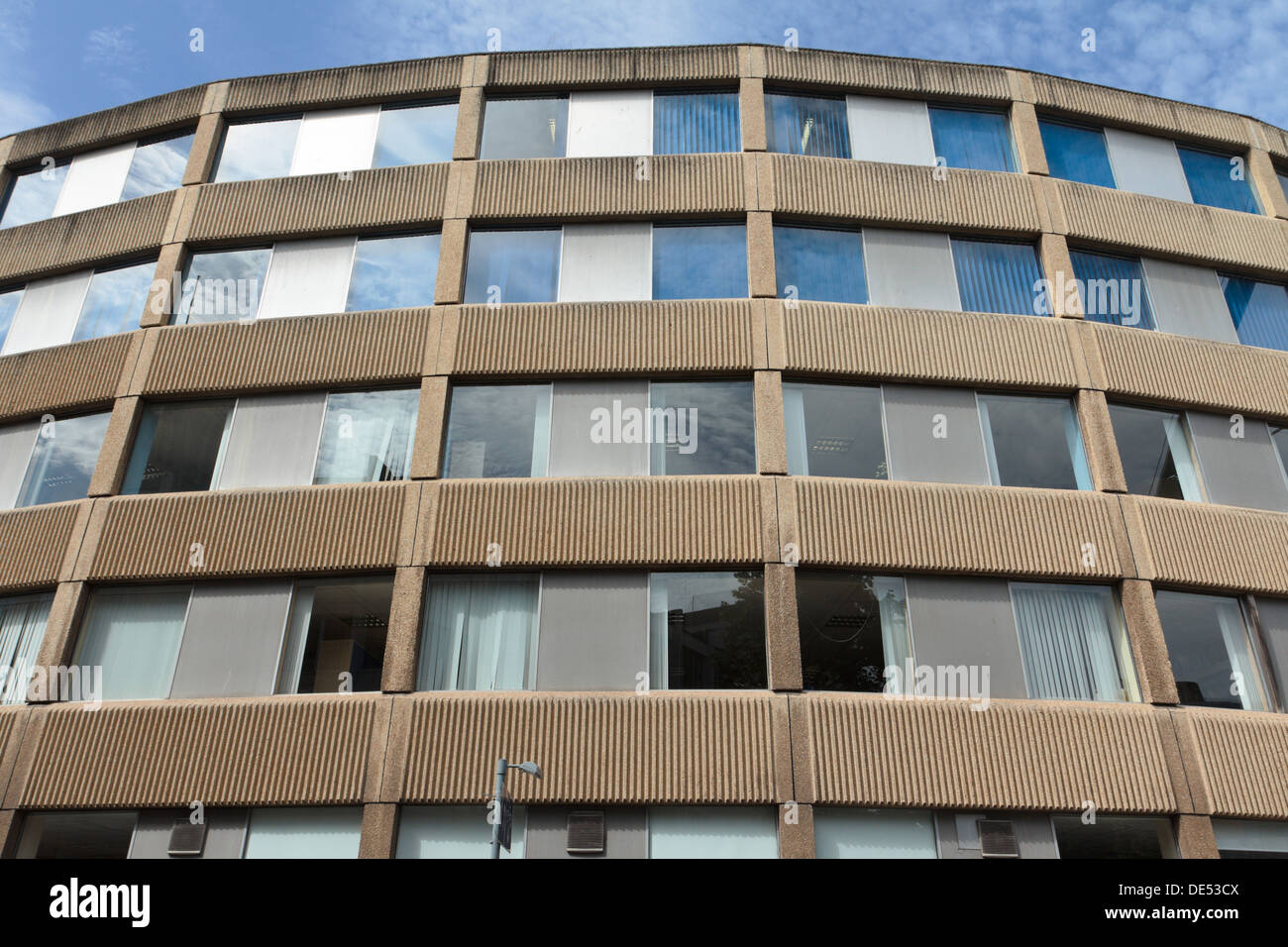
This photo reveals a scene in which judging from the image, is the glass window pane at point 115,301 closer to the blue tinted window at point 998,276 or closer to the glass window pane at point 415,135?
the glass window pane at point 415,135

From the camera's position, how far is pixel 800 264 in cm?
1532

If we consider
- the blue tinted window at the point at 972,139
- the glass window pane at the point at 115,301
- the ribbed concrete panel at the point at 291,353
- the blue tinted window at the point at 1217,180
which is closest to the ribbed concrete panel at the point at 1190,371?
the blue tinted window at the point at 1217,180

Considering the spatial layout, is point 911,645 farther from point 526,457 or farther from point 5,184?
point 5,184

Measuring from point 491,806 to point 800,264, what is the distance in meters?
11.0

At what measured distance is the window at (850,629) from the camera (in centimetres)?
1238

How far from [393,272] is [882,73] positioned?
1122 centimetres

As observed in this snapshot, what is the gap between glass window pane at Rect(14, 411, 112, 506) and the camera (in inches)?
590

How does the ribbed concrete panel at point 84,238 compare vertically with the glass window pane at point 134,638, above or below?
above

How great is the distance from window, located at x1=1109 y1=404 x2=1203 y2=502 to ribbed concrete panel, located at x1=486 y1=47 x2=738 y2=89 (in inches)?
415

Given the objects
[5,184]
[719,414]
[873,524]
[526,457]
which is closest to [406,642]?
[526,457]

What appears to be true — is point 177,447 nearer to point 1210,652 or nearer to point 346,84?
point 346,84

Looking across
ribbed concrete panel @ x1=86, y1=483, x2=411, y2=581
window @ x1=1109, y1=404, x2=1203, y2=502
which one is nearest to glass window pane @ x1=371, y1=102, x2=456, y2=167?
ribbed concrete panel @ x1=86, y1=483, x2=411, y2=581

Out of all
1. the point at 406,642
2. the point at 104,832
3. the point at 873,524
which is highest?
the point at 873,524

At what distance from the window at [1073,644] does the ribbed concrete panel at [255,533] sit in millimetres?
10461
